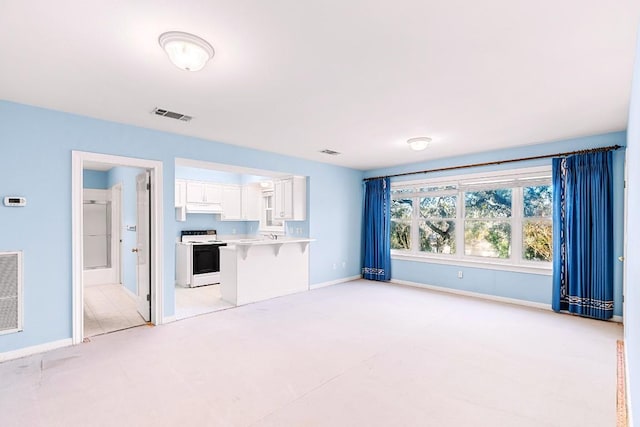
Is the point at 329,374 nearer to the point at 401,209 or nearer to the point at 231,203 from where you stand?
the point at 401,209

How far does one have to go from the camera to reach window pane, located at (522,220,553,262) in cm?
486

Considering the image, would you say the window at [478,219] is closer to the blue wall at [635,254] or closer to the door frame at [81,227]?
the blue wall at [635,254]

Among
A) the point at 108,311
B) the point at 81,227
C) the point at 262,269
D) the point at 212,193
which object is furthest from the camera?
the point at 212,193

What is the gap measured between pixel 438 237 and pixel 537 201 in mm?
1692

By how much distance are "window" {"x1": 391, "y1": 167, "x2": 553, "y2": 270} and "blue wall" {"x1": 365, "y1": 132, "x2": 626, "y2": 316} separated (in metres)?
0.15

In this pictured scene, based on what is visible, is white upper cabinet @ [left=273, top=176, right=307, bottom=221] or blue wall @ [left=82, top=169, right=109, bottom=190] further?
blue wall @ [left=82, top=169, right=109, bottom=190]

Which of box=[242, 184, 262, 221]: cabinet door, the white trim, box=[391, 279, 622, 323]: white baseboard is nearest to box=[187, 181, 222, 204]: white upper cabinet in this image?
box=[242, 184, 262, 221]: cabinet door

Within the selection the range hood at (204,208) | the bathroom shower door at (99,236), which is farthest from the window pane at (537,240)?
the bathroom shower door at (99,236)

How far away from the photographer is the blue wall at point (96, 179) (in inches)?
260

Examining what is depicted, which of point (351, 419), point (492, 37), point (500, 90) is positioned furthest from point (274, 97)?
point (351, 419)

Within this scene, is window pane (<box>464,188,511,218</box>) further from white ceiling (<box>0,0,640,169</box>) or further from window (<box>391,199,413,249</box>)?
white ceiling (<box>0,0,640,169</box>)

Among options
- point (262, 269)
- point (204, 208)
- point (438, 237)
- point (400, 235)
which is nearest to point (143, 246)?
point (262, 269)

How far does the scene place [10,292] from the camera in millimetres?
3078

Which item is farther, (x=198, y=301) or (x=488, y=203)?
(x=488, y=203)
